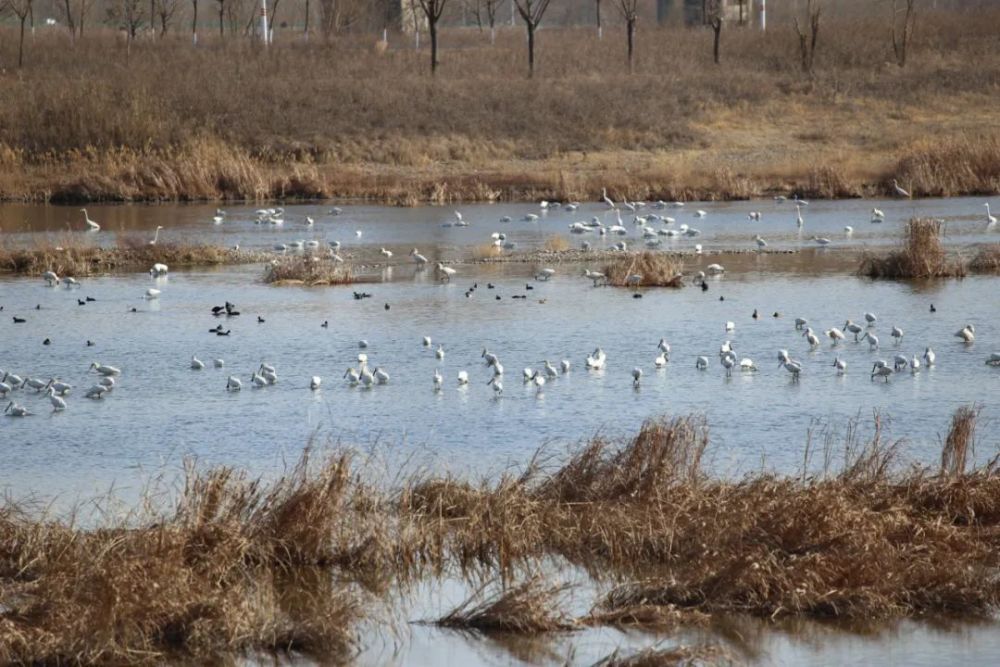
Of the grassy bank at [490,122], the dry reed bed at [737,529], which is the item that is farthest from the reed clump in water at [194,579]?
the grassy bank at [490,122]

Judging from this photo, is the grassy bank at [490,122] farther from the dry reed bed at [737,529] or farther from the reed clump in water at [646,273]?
the dry reed bed at [737,529]

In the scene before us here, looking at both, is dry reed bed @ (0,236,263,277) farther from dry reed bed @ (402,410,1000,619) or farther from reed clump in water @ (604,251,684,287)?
dry reed bed @ (402,410,1000,619)

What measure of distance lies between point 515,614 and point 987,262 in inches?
613

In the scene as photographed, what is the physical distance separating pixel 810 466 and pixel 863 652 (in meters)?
3.22

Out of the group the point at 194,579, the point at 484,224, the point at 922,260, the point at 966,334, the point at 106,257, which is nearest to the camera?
the point at 194,579

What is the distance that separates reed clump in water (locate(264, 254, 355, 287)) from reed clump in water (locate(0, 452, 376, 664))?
1226cm

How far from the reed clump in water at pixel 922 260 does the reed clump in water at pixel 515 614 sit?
14024mm

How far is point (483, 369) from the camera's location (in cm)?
1545

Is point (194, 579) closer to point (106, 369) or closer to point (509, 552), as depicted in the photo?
point (509, 552)

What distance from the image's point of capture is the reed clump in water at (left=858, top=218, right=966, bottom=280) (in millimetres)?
21234

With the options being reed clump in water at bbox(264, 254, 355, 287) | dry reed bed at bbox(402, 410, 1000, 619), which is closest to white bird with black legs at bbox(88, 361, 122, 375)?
dry reed bed at bbox(402, 410, 1000, 619)

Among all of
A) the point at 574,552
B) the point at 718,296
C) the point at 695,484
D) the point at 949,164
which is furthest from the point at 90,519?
the point at 949,164

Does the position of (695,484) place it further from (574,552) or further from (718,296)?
(718,296)

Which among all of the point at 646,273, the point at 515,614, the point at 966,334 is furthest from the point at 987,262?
the point at 515,614
